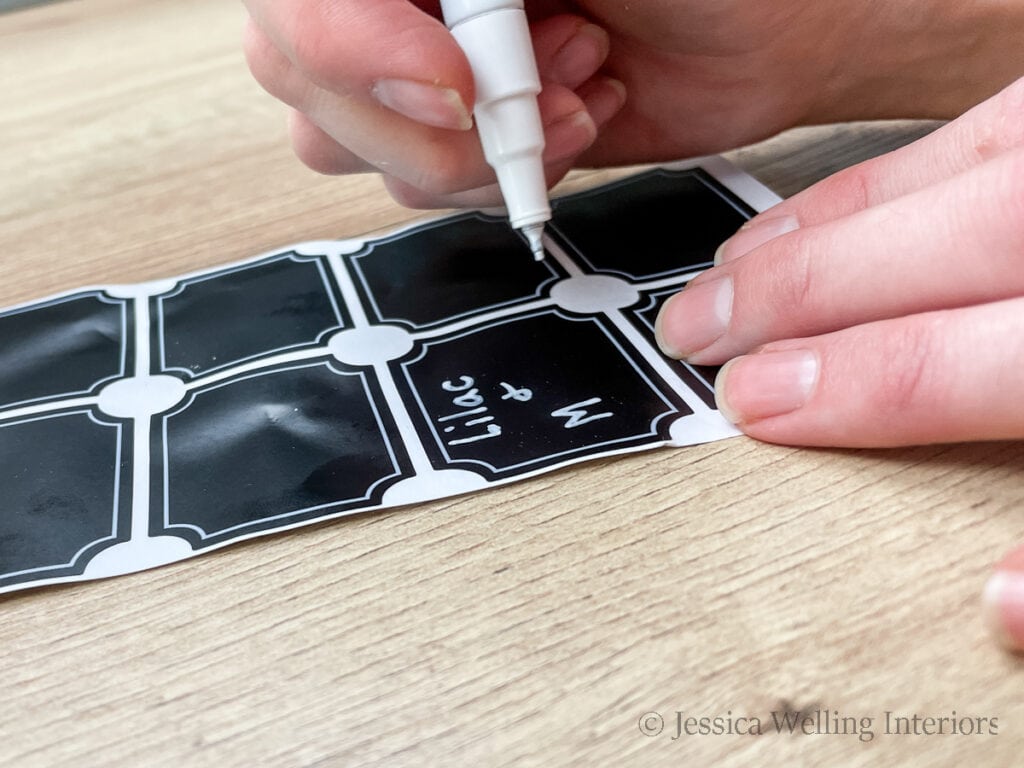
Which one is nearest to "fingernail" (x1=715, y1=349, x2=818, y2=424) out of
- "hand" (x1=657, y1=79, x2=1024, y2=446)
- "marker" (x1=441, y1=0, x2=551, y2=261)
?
"hand" (x1=657, y1=79, x2=1024, y2=446)

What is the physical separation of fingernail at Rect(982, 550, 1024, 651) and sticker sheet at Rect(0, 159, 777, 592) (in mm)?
119

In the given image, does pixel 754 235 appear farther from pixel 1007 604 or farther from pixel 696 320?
pixel 1007 604

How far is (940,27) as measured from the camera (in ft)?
1.77

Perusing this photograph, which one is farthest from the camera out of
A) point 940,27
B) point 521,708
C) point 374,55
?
point 940,27

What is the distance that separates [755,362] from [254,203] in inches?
14.0

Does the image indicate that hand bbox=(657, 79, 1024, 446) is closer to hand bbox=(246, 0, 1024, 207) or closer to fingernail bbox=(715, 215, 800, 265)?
fingernail bbox=(715, 215, 800, 265)

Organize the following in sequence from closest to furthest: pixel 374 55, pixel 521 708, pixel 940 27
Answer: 1. pixel 521 708
2. pixel 374 55
3. pixel 940 27

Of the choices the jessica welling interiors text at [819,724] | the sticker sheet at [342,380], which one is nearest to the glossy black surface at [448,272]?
the sticker sheet at [342,380]

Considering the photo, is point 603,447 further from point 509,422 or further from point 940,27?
point 940,27

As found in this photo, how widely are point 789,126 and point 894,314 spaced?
251mm

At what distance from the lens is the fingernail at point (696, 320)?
40cm

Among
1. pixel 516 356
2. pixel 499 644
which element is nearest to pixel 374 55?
pixel 516 356

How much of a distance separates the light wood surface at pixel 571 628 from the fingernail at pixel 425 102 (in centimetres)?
16

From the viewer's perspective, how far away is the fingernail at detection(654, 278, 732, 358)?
396mm
